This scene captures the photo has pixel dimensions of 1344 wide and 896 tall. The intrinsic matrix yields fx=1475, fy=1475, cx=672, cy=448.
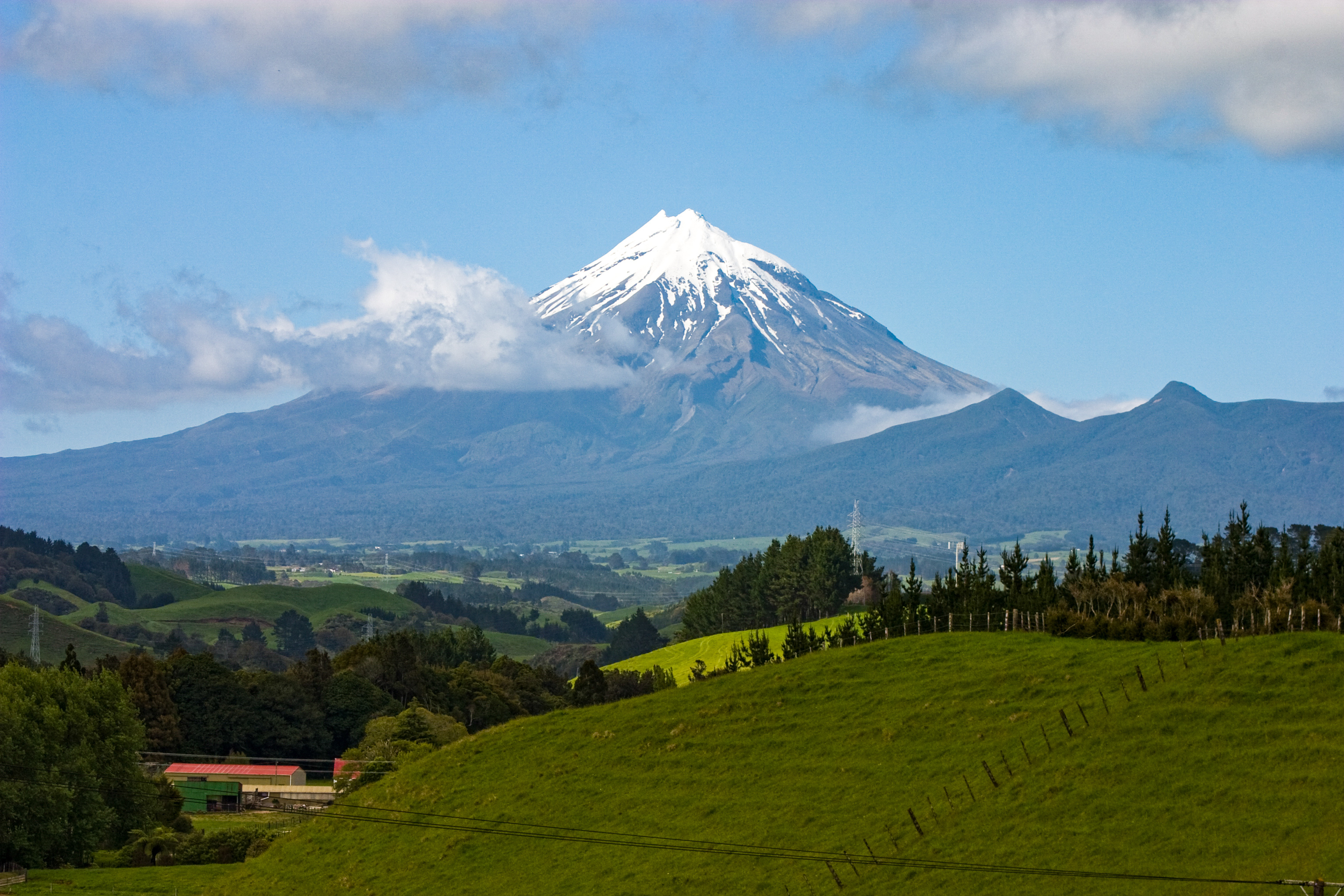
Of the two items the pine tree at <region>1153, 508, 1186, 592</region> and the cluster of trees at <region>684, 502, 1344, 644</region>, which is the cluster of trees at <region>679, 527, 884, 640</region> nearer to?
the cluster of trees at <region>684, 502, 1344, 644</region>

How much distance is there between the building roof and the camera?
9544cm

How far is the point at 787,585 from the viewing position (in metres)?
146

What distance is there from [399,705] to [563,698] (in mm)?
18235

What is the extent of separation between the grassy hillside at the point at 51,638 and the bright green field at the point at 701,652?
74.0m

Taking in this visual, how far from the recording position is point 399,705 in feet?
368

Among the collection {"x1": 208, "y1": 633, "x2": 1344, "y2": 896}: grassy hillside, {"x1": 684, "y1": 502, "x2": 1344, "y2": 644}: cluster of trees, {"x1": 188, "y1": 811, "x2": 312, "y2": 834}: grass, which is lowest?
{"x1": 188, "y1": 811, "x2": 312, "y2": 834}: grass

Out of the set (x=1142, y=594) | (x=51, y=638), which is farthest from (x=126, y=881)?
(x=51, y=638)

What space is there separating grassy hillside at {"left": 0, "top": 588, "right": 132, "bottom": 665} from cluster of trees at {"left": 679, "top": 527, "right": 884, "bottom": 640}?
7757 cm

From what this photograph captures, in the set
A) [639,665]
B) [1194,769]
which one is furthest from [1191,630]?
[639,665]

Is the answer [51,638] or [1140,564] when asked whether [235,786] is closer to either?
[1140,564]

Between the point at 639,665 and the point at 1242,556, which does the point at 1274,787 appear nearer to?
the point at 1242,556

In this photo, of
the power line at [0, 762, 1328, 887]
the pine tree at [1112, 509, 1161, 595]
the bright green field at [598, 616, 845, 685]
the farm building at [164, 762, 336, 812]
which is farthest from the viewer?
the bright green field at [598, 616, 845, 685]

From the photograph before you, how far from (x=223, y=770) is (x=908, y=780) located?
6410cm

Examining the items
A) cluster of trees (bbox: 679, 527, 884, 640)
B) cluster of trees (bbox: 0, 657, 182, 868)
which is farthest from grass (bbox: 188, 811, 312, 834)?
cluster of trees (bbox: 679, 527, 884, 640)
